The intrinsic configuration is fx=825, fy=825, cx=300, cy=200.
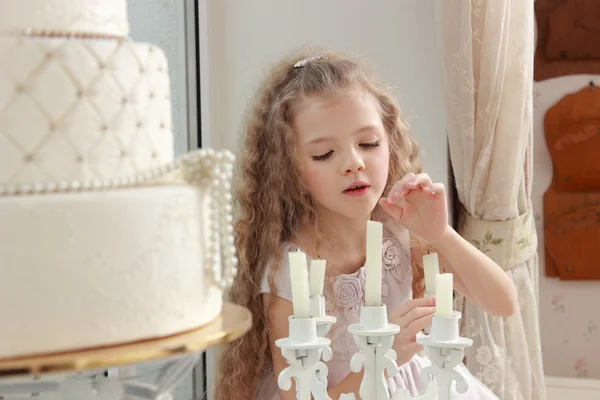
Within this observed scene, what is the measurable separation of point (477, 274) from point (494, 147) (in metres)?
0.67

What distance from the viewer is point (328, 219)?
1.98 m

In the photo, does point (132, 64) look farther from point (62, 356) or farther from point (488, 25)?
point (488, 25)

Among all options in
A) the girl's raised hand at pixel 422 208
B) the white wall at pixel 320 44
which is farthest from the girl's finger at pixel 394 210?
the white wall at pixel 320 44

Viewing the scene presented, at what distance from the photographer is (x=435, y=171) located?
2596 mm

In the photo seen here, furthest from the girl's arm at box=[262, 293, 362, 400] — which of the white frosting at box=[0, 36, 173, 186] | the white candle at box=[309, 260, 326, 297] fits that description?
the white frosting at box=[0, 36, 173, 186]

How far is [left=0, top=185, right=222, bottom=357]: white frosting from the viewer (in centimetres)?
98

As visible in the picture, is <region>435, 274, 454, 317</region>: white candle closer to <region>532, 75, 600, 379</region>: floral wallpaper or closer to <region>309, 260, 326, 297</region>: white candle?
<region>309, 260, 326, 297</region>: white candle

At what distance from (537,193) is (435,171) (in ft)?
4.12

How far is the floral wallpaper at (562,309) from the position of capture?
11.9 feet

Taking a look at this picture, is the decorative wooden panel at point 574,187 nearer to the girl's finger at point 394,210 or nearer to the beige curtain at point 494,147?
the beige curtain at point 494,147

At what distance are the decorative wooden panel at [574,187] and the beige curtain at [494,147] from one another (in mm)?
Answer: 1190

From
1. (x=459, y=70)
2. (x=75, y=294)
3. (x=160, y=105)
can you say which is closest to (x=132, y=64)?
(x=160, y=105)

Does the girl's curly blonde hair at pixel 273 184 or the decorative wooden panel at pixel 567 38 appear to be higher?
the decorative wooden panel at pixel 567 38

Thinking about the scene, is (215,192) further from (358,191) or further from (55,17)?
(358,191)
